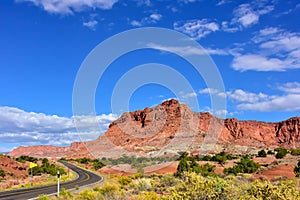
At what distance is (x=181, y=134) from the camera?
129 meters

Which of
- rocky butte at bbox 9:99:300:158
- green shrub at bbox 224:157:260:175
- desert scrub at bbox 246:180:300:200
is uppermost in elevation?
rocky butte at bbox 9:99:300:158

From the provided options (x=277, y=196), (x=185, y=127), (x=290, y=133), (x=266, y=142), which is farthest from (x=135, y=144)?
(x=277, y=196)

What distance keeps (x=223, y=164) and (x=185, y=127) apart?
71883 millimetres

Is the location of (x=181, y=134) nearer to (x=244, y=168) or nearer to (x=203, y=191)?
(x=244, y=168)

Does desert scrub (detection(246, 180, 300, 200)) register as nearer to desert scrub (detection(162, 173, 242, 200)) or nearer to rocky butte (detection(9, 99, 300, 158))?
desert scrub (detection(162, 173, 242, 200))

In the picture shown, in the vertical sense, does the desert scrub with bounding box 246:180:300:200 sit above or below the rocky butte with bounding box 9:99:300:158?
below

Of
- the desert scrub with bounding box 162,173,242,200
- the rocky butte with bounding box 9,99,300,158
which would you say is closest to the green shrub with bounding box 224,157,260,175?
the desert scrub with bounding box 162,173,242,200

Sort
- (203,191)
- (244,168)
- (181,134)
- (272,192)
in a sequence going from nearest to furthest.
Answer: (272,192), (203,191), (244,168), (181,134)

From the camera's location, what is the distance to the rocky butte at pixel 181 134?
12019 centimetres

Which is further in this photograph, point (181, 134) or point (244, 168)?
point (181, 134)

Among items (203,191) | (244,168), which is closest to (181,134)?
(244,168)

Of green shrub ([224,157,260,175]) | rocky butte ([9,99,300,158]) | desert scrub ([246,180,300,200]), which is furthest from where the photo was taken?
rocky butte ([9,99,300,158])

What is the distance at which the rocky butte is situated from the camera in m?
120

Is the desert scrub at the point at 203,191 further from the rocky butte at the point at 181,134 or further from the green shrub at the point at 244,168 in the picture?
the rocky butte at the point at 181,134
